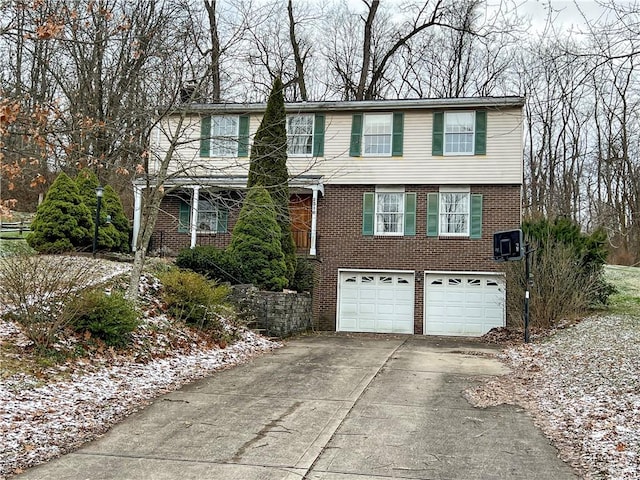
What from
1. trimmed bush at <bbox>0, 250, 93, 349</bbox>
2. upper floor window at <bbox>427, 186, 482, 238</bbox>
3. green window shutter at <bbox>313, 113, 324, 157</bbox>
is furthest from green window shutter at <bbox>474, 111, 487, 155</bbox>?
trimmed bush at <bbox>0, 250, 93, 349</bbox>

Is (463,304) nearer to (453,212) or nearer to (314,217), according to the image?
(453,212)

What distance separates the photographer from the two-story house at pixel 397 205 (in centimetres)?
1958

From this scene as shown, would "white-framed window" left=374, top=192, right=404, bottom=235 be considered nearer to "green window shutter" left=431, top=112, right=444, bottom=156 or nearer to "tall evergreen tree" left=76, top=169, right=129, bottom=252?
"green window shutter" left=431, top=112, right=444, bottom=156

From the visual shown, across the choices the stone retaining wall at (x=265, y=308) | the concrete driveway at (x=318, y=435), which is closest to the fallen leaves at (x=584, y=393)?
the concrete driveway at (x=318, y=435)

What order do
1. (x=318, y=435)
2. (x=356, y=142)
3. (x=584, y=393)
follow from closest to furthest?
(x=318, y=435), (x=584, y=393), (x=356, y=142)

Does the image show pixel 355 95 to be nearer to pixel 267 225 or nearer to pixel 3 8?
pixel 267 225

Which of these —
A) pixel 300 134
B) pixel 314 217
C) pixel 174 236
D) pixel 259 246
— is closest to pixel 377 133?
pixel 300 134

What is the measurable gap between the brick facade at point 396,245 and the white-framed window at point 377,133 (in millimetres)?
1170

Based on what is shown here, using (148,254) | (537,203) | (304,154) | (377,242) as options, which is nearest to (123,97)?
(148,254)

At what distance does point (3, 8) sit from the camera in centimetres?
707

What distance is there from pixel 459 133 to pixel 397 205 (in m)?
2.87

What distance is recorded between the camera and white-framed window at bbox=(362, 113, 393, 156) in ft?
66.7

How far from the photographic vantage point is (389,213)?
20.3 m

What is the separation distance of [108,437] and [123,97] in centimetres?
1329
